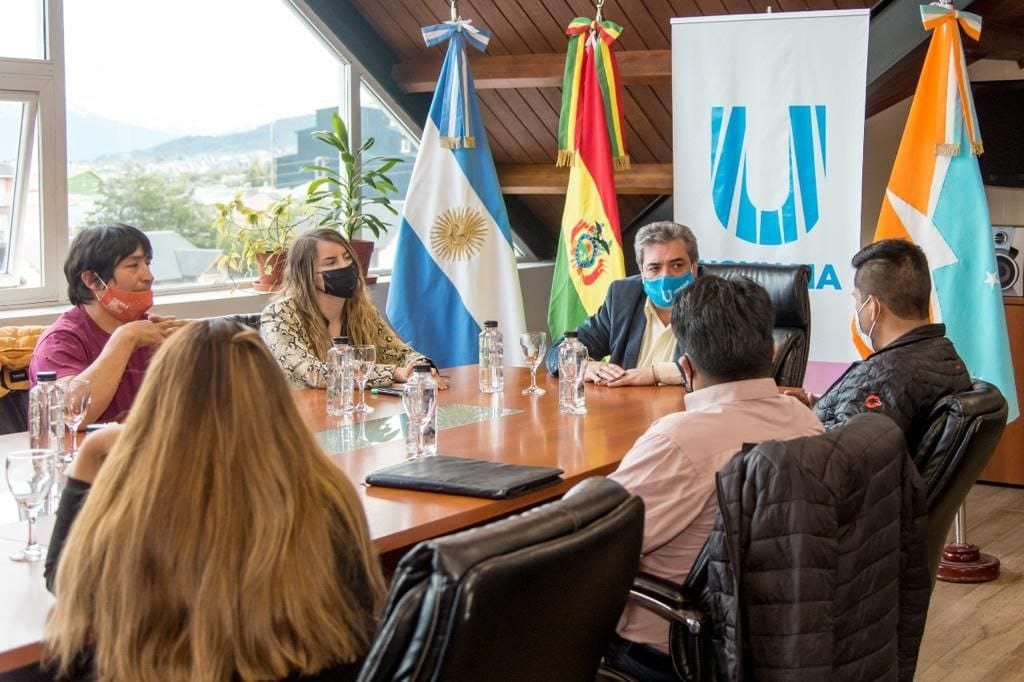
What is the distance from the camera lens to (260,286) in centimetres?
504

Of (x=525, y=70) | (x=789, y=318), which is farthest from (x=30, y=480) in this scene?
(x=525, y=70)

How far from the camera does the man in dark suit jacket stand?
3885 millimetres

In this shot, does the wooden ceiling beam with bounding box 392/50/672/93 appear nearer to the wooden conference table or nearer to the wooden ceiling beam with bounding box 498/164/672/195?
the wooden ceiling beam with bounding box 498/164/672/195

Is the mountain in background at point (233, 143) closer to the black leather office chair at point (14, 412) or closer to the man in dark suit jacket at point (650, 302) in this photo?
the black leather office chair at point (14, 412)

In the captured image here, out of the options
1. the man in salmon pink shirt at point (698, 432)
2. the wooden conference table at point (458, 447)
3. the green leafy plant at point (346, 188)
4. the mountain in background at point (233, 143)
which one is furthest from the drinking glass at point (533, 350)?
the mountain in background at point (233, 143)

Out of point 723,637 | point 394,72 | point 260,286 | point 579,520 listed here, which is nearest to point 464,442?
point 723,637

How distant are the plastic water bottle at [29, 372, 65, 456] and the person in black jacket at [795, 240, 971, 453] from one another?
172 cm

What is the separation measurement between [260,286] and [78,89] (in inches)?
40.8

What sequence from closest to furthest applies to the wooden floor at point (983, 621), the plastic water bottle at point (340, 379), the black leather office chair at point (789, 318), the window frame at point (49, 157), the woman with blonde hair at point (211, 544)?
the woman with blonde hair at point (211, 544) → the plastic water bottle at point (340, 379) → the wooden floor at point (983, 621) → the black leather office chair at point (789, 318) → the window frame at point (49, 157)

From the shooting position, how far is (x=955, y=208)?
14.8 feet

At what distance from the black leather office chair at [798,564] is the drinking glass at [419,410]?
71 cm

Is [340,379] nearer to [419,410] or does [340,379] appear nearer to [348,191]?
[419,410]

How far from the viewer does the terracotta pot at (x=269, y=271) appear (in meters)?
5.00

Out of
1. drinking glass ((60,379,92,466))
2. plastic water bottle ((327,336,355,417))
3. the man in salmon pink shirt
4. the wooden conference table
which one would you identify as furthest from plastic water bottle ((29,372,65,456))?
the man in salmon pink shirt
